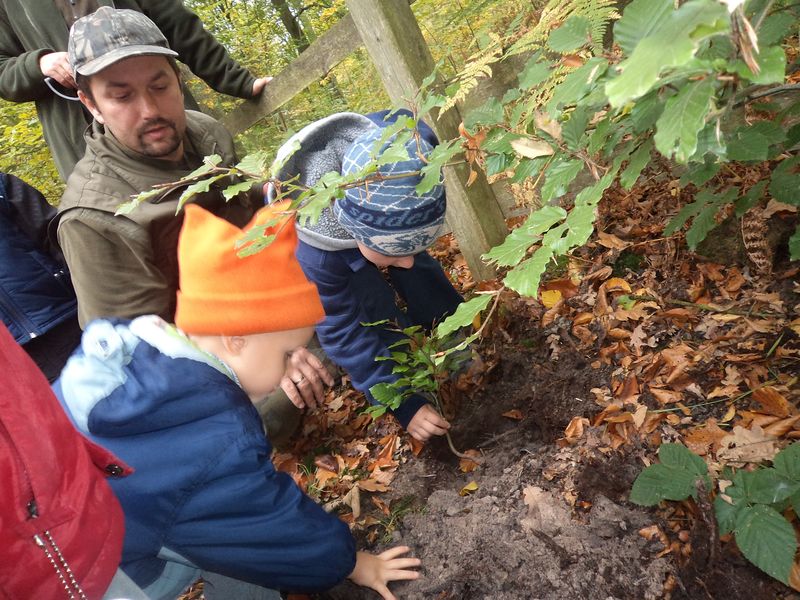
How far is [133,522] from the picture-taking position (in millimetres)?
1546

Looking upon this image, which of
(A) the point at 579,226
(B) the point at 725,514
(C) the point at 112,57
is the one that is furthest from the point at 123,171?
(B) the point at 725,514

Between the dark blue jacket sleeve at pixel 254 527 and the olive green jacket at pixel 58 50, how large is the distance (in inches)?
87.4

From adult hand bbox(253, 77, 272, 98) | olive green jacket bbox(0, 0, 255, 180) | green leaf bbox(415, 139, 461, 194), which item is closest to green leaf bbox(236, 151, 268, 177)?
green leaf bbox(415, 139, 461, 194)

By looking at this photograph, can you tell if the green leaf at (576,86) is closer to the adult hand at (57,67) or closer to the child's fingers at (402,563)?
the child's fingers at (402,563)

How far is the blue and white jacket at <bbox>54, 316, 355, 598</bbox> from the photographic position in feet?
4.83

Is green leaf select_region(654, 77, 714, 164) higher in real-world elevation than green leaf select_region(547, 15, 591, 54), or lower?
lower

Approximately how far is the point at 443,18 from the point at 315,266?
269 centimetres

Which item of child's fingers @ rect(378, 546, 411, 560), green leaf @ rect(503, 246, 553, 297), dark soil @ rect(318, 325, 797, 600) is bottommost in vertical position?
dark soil @ rect(318, 325, 797, 600)

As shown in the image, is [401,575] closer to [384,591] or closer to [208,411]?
[384,591]

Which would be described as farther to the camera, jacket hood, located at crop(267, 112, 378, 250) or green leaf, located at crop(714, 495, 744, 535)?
jacket hood, located at crop(267, 112, 378, 250)

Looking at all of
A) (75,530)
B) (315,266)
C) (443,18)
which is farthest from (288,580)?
(443,18)

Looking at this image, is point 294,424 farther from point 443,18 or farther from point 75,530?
point 443,18

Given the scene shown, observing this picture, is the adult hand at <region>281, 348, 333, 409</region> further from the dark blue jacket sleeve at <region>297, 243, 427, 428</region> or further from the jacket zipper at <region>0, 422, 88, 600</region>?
the jacket zipper at <region>0, 422, 88, 600</region>

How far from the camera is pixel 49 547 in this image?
3.62 feet
